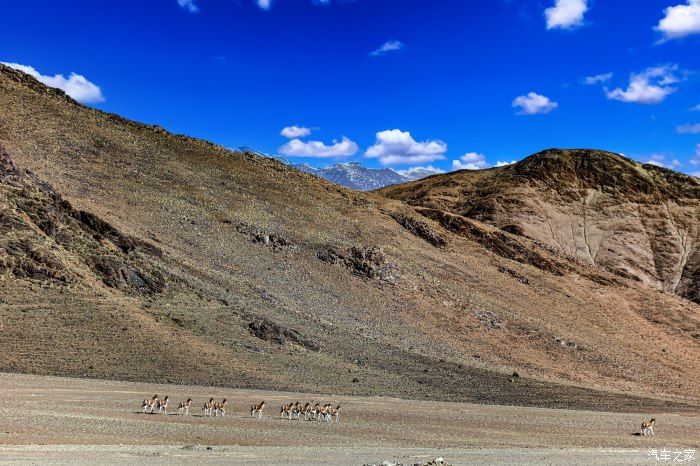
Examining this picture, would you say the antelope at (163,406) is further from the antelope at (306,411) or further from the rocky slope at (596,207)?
the rocky slope at (596,207)

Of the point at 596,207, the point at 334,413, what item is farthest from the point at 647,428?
the point at 596,207

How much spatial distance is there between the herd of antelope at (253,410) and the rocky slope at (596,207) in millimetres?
62690

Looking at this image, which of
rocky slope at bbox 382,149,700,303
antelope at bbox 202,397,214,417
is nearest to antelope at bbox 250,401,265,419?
antelope at bbox 202,397,214,417

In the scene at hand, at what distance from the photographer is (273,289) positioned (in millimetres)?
45375

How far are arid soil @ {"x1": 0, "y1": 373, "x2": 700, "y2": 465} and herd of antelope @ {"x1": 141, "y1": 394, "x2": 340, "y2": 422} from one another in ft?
1.11

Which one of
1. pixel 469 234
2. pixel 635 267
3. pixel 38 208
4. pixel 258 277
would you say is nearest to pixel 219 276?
pixel 258 277

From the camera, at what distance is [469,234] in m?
70.2

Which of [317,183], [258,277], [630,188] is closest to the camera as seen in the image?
[258,277]

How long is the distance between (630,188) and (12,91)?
81555 millimetres

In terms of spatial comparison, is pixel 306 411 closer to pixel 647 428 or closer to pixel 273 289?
pixel 647 428

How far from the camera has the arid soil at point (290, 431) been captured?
15727 millimetres

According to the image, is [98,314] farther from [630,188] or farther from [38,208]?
[630,188]

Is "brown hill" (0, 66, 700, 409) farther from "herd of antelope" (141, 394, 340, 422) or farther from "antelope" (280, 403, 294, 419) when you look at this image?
"antelope" (280, 403, 294, 419)

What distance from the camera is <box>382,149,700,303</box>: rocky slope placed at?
274ft
